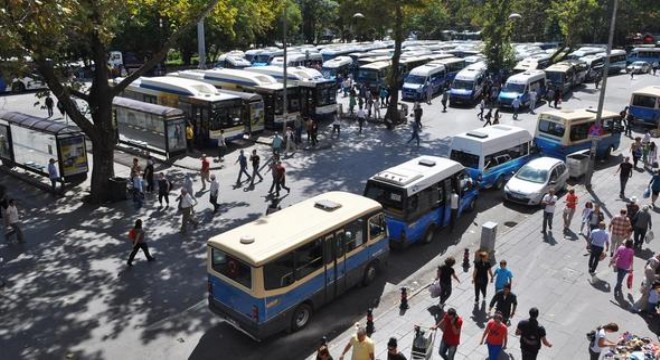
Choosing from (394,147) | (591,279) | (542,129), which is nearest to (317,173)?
(394,147)

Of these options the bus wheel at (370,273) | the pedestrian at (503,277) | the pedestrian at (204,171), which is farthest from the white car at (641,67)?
the pedestrian at (503,277)

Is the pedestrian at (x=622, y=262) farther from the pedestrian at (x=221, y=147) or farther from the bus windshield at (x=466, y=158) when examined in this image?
the pedestrian at (x=221, y=147)

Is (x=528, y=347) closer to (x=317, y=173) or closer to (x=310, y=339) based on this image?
(x=310, y=339)

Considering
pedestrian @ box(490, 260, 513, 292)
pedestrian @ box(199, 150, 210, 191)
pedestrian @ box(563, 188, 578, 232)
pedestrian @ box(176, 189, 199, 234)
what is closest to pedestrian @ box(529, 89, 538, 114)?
pedestrian @ box(563, 188, 578, 232)

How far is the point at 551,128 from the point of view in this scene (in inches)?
955

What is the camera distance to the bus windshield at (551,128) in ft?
78.2

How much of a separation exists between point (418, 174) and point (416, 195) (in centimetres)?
69

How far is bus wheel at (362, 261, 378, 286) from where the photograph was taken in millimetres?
13508

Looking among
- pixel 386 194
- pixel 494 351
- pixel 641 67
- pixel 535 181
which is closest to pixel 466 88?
pixel 535 181

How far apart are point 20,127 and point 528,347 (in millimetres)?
20856

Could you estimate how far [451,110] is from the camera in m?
36.0

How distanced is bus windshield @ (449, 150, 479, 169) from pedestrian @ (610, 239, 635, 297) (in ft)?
23.5

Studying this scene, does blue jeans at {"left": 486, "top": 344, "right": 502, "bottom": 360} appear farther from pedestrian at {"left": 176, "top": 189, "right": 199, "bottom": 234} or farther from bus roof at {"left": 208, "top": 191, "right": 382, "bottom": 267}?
pedestrian at {"left": 176, "top": 189, "right": 199, "bottom": 234}

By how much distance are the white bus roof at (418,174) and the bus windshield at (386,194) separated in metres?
0.14
